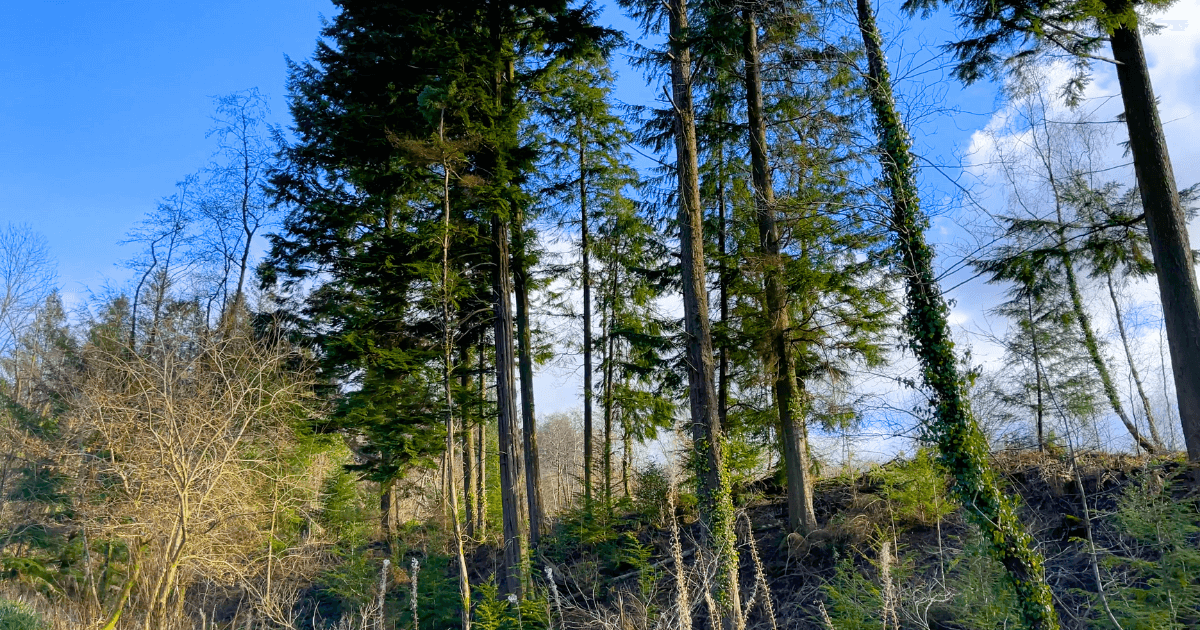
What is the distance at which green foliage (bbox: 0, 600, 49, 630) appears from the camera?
34.9ft

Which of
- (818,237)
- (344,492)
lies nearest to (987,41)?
(818,237)

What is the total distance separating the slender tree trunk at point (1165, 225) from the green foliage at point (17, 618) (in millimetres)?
16847

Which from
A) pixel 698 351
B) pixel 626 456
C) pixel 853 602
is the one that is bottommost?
pixel 853 602

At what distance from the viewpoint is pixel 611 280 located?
18188 millimetres

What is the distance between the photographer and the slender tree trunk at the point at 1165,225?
941 cm

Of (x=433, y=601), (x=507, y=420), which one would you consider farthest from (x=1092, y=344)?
(x=433, y=601)

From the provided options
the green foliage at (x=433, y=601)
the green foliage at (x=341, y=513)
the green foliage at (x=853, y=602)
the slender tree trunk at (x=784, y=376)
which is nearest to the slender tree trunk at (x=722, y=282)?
the slender tree trunk at (x=784, y=376)

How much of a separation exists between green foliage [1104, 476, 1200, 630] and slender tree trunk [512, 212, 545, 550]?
9.96 meters

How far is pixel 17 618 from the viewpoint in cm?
1080

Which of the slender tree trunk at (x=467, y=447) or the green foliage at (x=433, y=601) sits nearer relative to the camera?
the green foliage at (x=433, y=601)

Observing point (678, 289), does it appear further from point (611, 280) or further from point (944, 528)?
point (944, 528)

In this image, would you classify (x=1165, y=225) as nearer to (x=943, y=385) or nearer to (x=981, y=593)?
(x=943, y=385)

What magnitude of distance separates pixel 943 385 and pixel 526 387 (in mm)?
9548

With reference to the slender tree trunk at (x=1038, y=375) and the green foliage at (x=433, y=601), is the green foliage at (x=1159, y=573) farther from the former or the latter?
the green foliage at (x=433, y=601)
